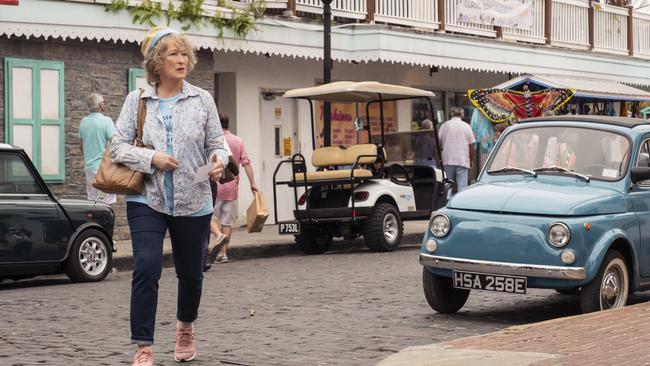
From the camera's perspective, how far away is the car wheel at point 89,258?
541 inches

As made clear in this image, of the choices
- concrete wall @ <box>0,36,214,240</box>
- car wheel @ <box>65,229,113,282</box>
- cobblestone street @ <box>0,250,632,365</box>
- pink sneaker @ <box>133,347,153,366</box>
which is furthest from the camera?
concrete wall @ <box>0,36,214,240</box>

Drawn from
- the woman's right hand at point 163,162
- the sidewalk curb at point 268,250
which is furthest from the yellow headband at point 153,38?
the sidewalk curb at point 268,250

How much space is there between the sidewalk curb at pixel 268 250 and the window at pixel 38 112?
8.18ft

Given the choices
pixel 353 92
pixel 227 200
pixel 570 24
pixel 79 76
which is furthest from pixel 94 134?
pixel 570 24

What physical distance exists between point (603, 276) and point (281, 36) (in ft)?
41.1

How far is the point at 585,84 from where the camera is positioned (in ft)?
87.7

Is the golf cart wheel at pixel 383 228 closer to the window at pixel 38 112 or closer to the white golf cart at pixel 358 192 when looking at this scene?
the white golf cart at pixel 358 192

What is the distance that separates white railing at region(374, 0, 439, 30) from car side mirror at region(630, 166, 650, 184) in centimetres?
1368

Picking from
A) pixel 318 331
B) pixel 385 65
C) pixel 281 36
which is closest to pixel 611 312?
pixel 318 331

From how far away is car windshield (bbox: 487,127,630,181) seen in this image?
10602 millimetres

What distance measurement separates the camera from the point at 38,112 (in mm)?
18344

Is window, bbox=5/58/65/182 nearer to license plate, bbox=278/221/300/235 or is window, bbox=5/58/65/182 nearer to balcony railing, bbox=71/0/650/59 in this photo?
balcony railing, bbox=71/0/650/59

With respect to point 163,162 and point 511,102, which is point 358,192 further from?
point 163,162

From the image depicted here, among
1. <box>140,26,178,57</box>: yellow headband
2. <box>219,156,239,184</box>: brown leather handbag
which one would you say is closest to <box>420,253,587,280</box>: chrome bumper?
<box>219,156,239,184</box>: brown leather handbag
